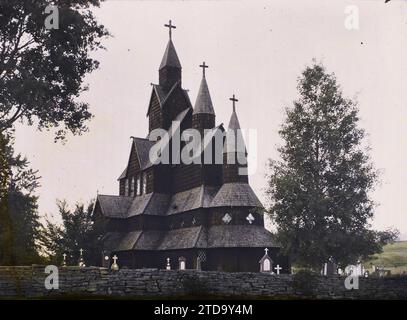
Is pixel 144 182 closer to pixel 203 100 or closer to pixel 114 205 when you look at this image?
pixel 114 205

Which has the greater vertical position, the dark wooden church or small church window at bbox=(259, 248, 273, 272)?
the dark wooden church

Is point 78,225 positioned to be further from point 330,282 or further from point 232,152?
point 330,282

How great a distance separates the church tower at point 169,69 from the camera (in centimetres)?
5466

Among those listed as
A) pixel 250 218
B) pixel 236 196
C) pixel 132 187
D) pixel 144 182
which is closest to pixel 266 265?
pixel 250 218

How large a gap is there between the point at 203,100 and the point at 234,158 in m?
6.89

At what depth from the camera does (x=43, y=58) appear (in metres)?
26.3

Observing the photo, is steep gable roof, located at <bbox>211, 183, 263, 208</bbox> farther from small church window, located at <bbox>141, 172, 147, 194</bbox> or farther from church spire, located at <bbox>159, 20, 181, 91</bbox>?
church spire, located at <bbox>159, 20, 181, 91</bbox>

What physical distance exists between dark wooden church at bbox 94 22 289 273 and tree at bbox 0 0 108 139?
1650cm

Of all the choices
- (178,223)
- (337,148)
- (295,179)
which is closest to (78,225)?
(178,223)

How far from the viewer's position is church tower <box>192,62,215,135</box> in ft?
155

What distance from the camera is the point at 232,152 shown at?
4450 cm

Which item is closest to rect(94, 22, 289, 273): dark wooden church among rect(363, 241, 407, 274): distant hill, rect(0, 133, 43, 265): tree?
rect(0, 133, 43, 265): tree

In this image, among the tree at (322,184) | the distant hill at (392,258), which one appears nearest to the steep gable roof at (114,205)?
the tree at (322,184)

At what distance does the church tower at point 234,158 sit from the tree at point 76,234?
12.5 metres
